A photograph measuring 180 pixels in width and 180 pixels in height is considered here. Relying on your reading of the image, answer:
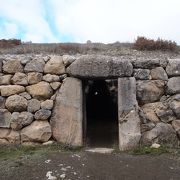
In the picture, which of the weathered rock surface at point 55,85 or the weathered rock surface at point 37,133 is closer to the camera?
the weathered rock surface at point 37,133

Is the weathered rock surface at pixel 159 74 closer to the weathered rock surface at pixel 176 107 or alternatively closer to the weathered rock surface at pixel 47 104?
the weathered rock surface at pixel 176 107

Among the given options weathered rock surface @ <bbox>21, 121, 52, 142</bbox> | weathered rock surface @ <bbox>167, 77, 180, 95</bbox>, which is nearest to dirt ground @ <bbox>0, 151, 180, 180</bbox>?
weathered rock surface @ <bbox>21, 121, 52, 142</bbox>

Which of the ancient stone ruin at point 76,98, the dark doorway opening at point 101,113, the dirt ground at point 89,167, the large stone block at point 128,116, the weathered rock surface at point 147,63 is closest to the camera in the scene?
the dirt ground at point 89,167

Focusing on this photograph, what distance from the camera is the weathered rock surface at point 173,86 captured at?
824cm

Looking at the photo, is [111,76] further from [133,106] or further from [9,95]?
[9,95]

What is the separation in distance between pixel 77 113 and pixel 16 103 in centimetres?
131

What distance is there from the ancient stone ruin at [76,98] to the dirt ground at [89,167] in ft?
2.49

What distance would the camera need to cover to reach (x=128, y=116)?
8.06 m

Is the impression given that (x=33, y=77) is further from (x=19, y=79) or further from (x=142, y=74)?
(x=142, y=74)

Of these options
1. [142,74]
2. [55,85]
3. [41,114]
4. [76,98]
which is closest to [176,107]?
[142,74]

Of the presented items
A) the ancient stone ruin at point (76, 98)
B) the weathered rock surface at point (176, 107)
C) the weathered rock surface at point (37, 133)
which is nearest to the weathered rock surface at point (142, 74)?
the ancient stone ruin at point (76, 98)

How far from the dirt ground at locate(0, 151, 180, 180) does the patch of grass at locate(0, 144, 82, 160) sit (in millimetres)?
194

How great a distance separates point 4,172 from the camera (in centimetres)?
654

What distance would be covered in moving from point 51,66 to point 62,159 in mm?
2188
